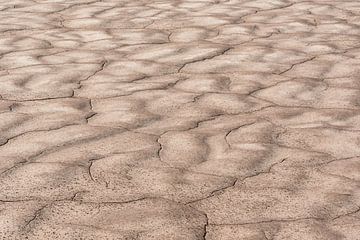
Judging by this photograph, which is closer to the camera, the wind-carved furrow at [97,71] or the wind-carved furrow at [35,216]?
the wind-carved furrow at [35,216]

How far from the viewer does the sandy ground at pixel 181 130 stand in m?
1.90

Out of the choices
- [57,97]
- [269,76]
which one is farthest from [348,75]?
[57,97]

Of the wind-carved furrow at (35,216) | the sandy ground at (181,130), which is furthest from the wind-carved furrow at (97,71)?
the wind-carved furrow at (35,216)

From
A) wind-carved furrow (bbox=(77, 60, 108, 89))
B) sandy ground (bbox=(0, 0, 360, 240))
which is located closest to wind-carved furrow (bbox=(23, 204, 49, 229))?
sandy ground (bbox=(0, 0, 360, 240))

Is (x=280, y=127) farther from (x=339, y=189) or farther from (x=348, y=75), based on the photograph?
(x=348, y=75)

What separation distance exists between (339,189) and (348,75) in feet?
4.35

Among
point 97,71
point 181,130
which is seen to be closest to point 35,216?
point 181,130

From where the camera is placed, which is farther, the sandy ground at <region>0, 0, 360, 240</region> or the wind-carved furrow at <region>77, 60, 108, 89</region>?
the wind-carved furrow at <region>77, 60, 108, 89</region>

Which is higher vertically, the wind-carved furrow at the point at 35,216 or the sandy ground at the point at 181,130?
the wind-carved furrow at the point at 35,216

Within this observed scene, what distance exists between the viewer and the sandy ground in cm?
190

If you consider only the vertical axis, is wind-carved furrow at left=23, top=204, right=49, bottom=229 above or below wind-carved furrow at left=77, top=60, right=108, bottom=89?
above

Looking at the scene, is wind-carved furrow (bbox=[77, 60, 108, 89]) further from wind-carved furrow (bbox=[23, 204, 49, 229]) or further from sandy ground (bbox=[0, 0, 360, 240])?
wind-carved furrow (bbox=[23, 204, 49, 229])

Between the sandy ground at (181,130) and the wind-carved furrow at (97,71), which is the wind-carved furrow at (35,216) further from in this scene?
the wind-carved furrow at (97,71)

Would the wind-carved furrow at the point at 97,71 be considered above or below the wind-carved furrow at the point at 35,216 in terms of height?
below
